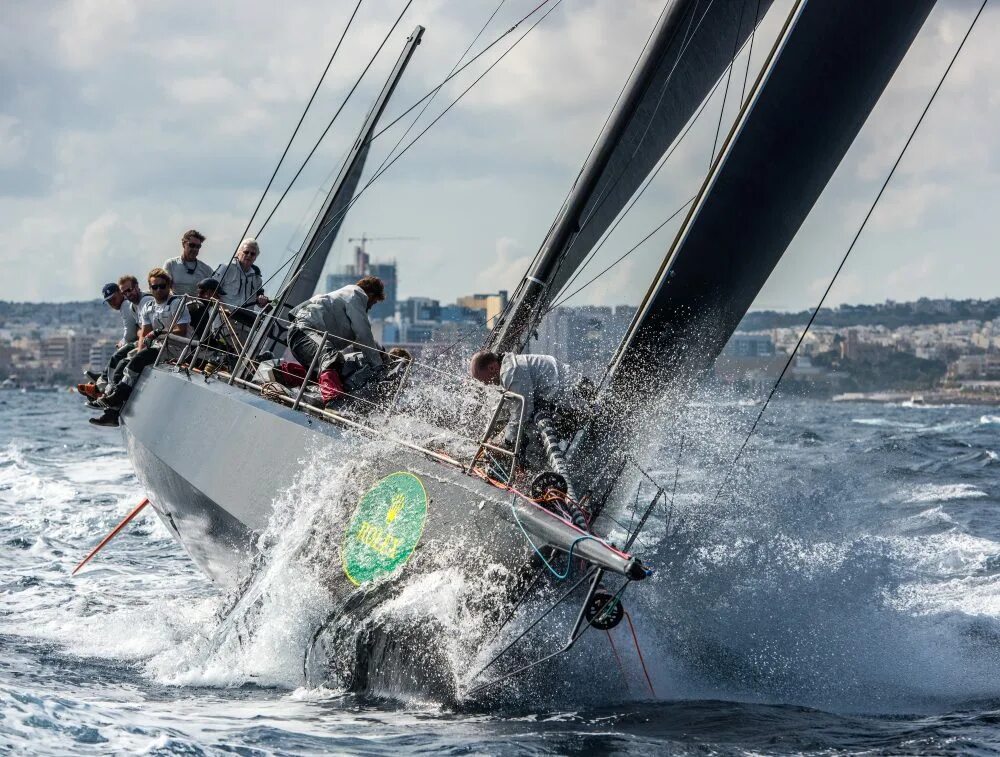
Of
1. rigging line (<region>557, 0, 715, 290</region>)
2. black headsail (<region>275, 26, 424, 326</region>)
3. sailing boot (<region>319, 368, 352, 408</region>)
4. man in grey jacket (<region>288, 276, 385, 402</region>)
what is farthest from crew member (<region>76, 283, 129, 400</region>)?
rigging line (<region>557, 0, 715, 290</region>)

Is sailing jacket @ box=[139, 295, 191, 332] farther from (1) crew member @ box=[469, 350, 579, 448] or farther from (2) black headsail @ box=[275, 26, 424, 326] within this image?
(1) crew member @ box=[469, 350, 579, 448]

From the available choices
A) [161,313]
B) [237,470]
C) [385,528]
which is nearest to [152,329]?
[161,313]

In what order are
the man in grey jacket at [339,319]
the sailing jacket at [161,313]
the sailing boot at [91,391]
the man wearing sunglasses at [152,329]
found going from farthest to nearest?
the sailing boot at [91,391] → the sailing jacket at [161,313] → the man wearing sunglasses at [152,329] → the man in grey jacket at [339,319]

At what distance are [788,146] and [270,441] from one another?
3.07 m

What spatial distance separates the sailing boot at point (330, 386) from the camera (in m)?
6.89

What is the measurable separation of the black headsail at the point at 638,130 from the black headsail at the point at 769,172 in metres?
1.41

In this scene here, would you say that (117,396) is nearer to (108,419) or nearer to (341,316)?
(108,419)

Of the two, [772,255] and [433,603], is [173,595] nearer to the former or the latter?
[433,603]

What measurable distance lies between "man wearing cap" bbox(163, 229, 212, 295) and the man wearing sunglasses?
24 centimetres

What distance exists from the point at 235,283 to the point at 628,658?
16.6 ft

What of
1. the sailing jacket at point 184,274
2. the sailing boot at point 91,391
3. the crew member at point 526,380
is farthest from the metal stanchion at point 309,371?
the sailing boot at point 91,391

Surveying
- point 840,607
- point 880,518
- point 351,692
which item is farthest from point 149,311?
point 880,518

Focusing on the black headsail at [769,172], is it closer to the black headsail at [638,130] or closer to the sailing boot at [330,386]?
the black headsail at [638,130]

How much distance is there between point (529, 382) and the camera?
596 cm
